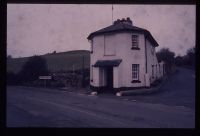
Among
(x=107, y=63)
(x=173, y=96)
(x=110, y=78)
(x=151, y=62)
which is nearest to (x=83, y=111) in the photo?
(x=110, y=78)

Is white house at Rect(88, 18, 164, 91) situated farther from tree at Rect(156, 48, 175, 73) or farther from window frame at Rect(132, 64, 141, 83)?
tree at Rect(156, 48, 175, 73)

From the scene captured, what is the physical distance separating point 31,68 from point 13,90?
60cm

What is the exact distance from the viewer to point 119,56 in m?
6.87

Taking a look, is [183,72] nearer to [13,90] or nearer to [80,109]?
[80,109]

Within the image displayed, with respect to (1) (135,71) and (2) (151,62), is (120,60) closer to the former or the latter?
(1) (135,71)

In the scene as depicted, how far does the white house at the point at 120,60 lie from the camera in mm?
6457

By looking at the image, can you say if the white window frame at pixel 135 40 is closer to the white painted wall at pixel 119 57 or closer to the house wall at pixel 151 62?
the white painted wall at pixel 119 57

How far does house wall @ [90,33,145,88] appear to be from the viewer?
21.1ft

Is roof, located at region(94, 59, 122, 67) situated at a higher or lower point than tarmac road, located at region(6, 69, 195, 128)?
higher

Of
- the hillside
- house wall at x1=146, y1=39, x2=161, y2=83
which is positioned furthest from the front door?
house wall at x1=146, y1=39, x2=161, y2=83

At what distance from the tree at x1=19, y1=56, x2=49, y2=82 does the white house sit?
106 cm
